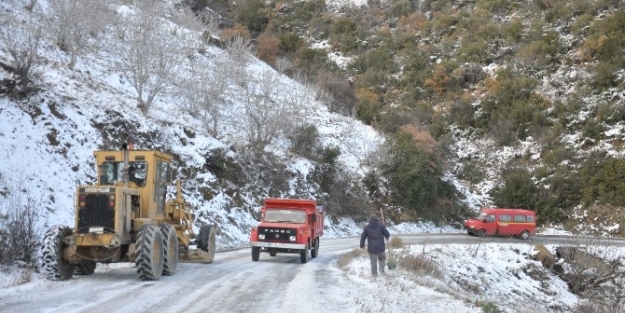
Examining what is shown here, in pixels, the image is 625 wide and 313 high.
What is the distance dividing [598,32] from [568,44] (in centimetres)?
299

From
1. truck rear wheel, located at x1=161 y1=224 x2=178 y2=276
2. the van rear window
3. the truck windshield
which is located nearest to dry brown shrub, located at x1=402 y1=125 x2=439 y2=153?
the van rear window

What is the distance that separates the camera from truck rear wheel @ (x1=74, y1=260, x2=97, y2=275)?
14047mm

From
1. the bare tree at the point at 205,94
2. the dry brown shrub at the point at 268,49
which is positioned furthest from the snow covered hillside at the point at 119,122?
the dry brown shrub at the point at 268,49

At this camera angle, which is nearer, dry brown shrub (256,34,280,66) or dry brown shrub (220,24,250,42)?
dry brown shrub (220,24,250,42)

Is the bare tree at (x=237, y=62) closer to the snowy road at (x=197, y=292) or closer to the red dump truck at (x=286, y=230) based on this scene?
the red dump truck at (x=286, y=230)

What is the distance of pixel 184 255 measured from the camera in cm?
1733

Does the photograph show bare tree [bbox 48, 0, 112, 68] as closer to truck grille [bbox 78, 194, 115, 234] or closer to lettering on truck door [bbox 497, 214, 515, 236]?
truck grille [bbox 78, 194, 115, 234]

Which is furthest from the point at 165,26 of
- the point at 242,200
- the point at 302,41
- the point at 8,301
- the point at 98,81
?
the point at 8,301

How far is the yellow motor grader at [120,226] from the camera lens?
1282 cm

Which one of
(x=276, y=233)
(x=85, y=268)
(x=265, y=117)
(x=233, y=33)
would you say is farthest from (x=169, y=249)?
(x=233, y=33)

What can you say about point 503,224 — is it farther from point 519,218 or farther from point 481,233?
point 481,233

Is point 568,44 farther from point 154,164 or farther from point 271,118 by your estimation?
point 154,164

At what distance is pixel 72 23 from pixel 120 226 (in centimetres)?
2400

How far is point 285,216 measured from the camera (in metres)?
20.9
